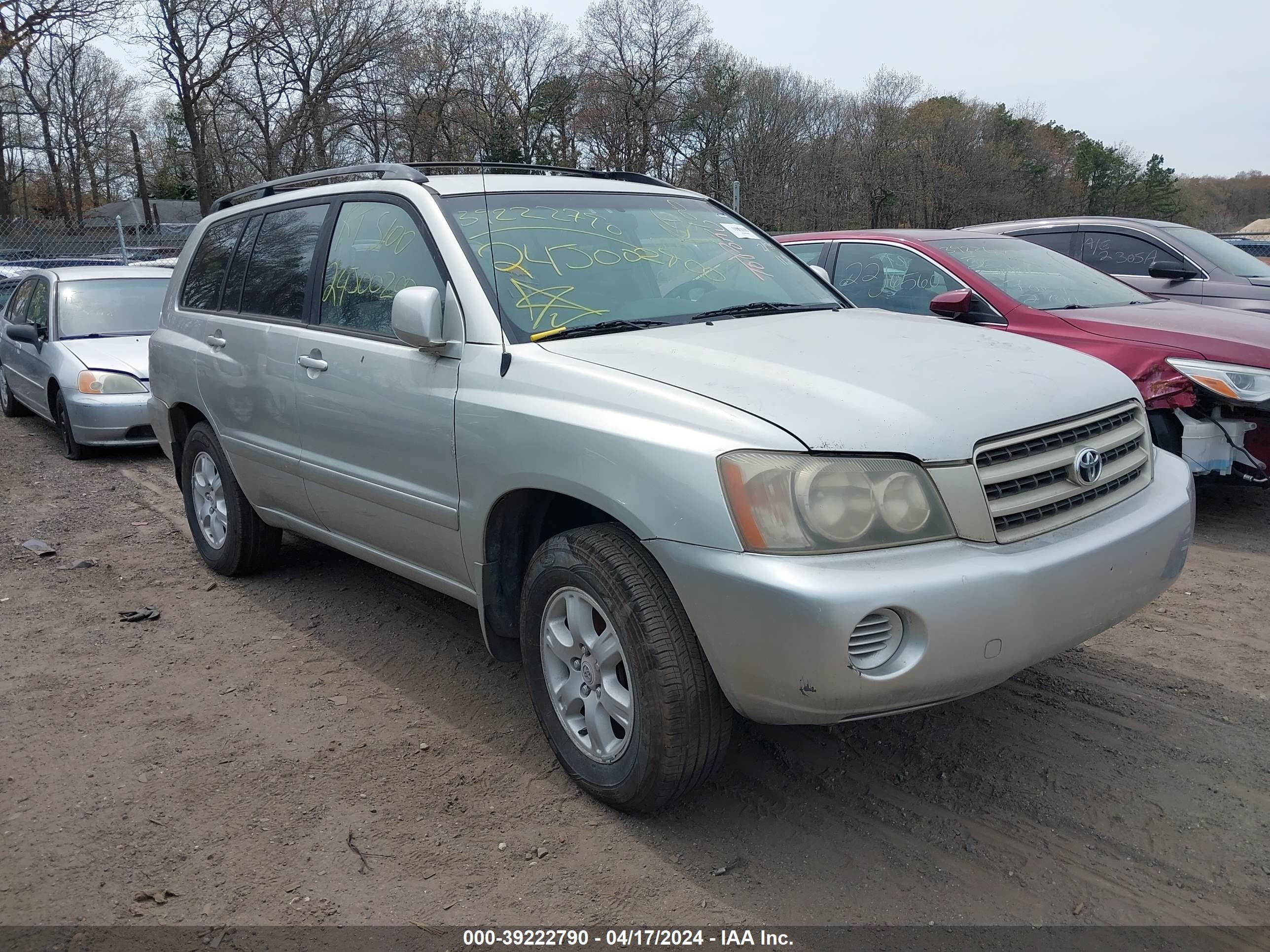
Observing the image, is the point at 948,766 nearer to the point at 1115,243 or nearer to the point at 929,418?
the point at 929,418

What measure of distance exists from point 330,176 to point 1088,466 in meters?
3.22

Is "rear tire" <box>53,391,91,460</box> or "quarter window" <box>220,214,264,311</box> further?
"rear tire" <box>53,391,91,460</box>

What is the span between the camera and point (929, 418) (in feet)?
8.30

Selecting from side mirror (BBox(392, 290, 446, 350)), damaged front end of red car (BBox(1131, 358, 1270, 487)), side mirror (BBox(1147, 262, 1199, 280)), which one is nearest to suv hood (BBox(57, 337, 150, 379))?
side mirror (BBox(392, 290, 446, 350))

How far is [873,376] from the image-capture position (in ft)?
8.96

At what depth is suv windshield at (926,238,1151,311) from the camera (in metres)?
6.24

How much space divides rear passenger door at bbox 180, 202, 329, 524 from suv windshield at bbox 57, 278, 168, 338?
4715mm

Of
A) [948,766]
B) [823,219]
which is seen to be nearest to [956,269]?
[948,766]

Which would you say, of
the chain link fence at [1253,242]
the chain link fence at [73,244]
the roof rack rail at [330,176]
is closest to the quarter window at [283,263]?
the roof rack rail at [330,176]

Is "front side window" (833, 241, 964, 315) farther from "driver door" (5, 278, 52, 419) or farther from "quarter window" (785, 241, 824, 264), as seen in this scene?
"driver door" (5, 278, 52, 419)

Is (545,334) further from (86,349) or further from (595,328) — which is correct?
(86,349)

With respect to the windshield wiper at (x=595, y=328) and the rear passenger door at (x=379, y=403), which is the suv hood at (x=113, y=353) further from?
the windshield wiper at (x=595, y=328)

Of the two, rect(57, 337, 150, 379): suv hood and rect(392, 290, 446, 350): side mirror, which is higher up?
rect(392, 290, 446, 350): side mirror

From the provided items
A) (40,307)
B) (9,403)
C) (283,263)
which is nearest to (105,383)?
(40,307)
